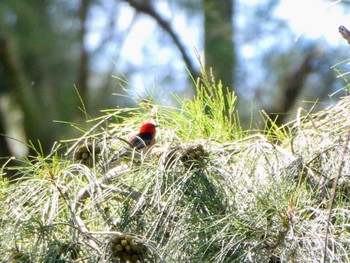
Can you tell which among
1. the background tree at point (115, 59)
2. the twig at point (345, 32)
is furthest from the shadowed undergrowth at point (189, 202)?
the background tree at point (115, 59)

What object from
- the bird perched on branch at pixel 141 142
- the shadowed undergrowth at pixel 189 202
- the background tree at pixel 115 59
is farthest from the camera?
the background tree at pixel 115 59

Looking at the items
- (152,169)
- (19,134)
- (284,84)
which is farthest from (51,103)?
(152,169)

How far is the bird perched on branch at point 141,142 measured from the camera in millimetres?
2111

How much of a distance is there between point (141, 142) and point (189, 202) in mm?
288

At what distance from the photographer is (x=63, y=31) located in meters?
6.13

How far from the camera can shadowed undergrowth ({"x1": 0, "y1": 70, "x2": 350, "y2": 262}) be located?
1823 mm

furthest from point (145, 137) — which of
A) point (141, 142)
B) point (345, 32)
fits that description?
point (345, 32)

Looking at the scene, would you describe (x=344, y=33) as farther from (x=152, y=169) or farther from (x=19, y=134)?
(x=19, y=134)

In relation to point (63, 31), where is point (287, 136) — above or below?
above

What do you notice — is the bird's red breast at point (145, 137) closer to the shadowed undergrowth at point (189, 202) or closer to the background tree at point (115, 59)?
the shadowed undergrowth at point (189, 202)

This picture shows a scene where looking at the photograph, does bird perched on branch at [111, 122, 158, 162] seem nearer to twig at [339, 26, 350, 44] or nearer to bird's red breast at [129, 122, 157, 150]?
bird's red breast at [129, 122, 157, 150]

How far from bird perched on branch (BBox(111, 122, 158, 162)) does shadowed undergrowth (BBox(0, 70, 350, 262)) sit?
0.02 meters

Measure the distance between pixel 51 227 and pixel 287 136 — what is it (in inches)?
30.0

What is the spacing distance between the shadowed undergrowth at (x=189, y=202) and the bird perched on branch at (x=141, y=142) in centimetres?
2
